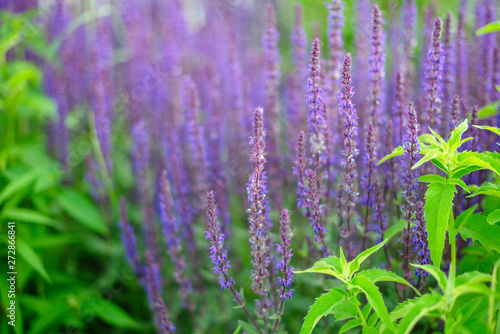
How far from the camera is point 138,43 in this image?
4.43 m

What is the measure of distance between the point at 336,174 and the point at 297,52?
44.8 inches

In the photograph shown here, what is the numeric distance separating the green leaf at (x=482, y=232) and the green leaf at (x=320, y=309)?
22.1 inches

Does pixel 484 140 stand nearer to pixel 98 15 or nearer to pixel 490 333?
pixel 490 333

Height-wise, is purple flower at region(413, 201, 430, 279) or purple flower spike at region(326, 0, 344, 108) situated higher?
purple flower spike at region(326, 0, 344, 108)

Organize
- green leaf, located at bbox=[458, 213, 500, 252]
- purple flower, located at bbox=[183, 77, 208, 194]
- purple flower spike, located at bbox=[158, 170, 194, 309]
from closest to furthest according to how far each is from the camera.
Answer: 1. green leaf, located at bbox=[458, 213, 500, 252]
2. purple flower spike, located at bbox=[158, 170, 194, 309]
3. purple flower, located at bbox=[183, 77, 208, 194]

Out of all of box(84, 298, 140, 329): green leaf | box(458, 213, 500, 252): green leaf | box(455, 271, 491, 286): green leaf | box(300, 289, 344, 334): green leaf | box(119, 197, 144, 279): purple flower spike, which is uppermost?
box(458, 213, 500, 252): green leaf

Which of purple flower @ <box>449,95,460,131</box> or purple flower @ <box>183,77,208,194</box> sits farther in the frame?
purple flower @ <box>183,77,208,194</box>

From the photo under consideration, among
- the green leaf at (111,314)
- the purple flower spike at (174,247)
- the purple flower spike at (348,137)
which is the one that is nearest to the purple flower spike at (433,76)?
the purple flower spike at (348,137)

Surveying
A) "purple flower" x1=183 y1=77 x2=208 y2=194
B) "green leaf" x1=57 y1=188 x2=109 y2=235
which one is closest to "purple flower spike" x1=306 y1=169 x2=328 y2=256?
"purple flower" x1=183 y1=77 x2=208 y2=194

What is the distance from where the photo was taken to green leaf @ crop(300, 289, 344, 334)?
4.54 feet

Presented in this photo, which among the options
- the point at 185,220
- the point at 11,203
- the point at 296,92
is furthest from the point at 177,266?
the point at 296,92

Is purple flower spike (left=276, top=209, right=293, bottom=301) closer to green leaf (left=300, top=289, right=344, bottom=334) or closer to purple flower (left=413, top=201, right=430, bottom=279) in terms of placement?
green leaf (left=300, top=289, right=344, bottom=334)

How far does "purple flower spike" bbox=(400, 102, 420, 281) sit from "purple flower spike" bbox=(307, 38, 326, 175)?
1.51ft

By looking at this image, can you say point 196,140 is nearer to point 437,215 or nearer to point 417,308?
point 437,215
